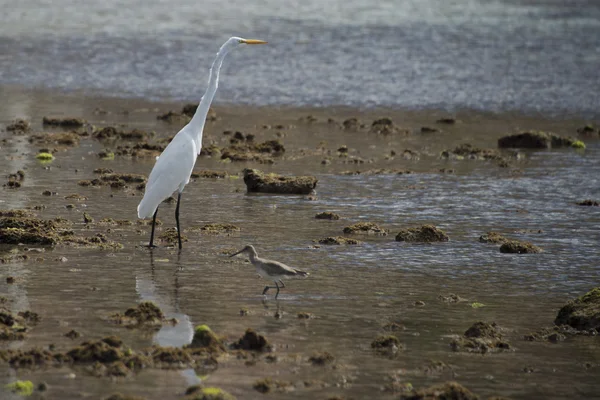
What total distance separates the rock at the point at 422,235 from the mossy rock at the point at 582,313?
11.7 feet

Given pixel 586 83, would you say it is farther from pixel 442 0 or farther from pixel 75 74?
pixel 442 0

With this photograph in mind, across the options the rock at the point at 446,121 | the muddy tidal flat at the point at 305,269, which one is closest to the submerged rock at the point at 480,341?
the muddy tidal flat at the point at 305,269

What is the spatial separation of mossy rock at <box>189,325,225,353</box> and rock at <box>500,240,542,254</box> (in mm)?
5800

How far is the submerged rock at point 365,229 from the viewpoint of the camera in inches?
594

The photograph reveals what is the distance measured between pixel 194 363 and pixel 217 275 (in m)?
3.21

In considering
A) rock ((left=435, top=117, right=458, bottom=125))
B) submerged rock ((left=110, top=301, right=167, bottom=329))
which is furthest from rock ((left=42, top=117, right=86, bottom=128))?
submerged rock ((left=110, top=301, right=167, bottom=329))

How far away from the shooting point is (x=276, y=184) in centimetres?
1769

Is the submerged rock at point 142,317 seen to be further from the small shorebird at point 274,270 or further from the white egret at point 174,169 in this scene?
the white egret at point 174,169

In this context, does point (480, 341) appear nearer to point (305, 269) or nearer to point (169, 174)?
point (305, 269)

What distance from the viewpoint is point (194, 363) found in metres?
Result: 9.31

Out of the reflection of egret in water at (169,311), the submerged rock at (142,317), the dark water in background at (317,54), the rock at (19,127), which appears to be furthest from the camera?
the dark water in background at (317,54)

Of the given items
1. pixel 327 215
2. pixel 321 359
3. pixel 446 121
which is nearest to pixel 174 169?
pixel 327 215

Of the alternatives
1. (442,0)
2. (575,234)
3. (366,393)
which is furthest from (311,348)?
(442,0)

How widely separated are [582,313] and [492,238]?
152 inches
